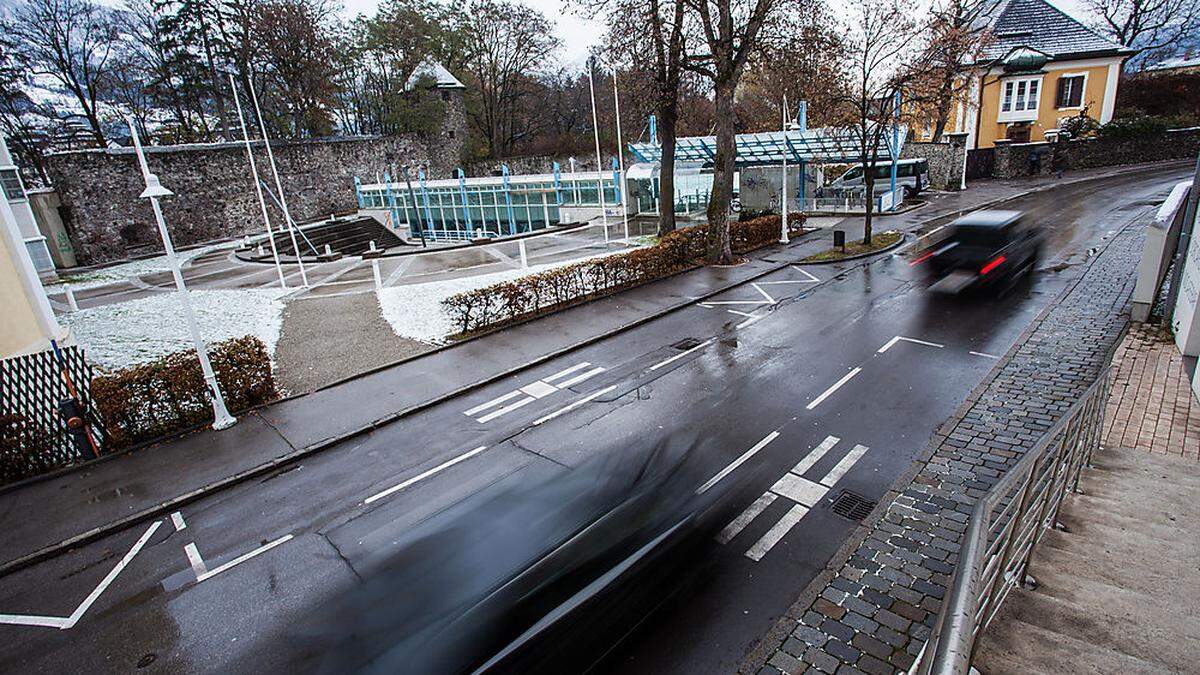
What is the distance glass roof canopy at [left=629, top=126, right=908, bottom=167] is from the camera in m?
27.7

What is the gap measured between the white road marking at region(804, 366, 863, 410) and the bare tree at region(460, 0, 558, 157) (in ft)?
166

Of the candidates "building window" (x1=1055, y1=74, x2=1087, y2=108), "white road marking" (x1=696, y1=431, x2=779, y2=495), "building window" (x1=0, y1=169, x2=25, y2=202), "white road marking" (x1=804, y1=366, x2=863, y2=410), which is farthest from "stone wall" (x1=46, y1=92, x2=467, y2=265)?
"building window" (x1=1055, y1=74, x2=1087, y2=108)

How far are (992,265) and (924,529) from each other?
14.5 metres

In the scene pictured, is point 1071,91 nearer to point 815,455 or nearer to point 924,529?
point 815,455

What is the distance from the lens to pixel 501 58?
54.3 metres

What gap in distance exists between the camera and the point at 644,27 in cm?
2042

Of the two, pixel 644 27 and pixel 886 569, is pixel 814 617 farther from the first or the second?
pixel 644 27

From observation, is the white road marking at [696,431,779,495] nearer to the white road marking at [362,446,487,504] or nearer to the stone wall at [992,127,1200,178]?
the white road marking at [362,446,487,504]

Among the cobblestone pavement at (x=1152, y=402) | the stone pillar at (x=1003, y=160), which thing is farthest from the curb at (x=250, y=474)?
the stone pillar at (x=1003, y=160)

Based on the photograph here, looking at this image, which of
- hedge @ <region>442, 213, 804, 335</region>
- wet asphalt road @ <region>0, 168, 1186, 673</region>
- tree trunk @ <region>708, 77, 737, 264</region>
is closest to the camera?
wet asphalt road @ <region>0, 168, 1186, 673</region>

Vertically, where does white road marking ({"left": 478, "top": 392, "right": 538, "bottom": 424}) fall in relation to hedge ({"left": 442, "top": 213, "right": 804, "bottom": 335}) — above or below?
below

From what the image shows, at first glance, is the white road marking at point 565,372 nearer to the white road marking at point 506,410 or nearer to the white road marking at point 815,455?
the white road marking at point 506,410

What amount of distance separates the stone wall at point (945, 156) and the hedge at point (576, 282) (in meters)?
22.3

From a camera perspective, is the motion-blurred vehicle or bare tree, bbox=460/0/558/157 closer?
the motion-blurred vehicle
